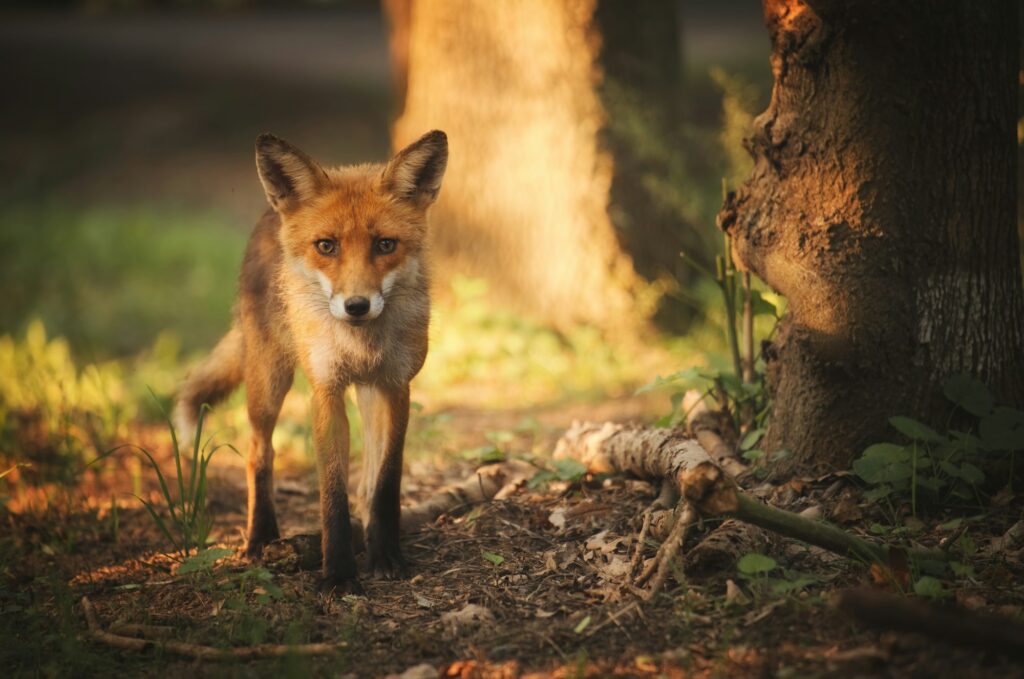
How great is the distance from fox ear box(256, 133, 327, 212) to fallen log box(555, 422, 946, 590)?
65.6 inches

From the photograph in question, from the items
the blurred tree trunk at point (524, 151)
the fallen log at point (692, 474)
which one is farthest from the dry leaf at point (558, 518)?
the blurred tree trunk at point (524, 151)

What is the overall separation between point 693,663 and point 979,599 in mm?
928

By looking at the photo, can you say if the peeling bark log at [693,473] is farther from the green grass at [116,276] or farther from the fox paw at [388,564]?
the green grass at [116,276]

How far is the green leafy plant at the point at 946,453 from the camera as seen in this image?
11.4 feet

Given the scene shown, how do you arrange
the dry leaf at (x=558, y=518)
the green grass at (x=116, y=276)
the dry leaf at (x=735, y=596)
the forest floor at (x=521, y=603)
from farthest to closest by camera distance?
the green grass at (x=116, y=276) < the dry leaf at (x=558, y=518) < the dry leaf at (x=735, y=596) < the forest floor at (x=521, y=603)

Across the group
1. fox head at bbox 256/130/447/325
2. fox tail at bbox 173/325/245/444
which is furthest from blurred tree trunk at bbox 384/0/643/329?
fox head at bbox 256/130/447/325

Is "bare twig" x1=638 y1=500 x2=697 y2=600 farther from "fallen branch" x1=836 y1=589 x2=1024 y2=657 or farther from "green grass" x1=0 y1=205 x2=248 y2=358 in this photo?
"green grass" x1=0 y1=205 x2=248 y2=358

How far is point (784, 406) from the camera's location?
12.7 feet

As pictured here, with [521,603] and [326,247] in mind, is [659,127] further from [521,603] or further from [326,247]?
[521,603]

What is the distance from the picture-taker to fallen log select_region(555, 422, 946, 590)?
290cm

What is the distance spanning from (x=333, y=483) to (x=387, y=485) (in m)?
0.23

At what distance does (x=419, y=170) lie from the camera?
3.88 metres

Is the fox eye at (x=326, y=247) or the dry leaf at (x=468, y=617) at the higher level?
the fox eye at (x=326, y=247)

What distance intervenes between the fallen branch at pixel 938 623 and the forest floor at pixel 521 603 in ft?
0.87
